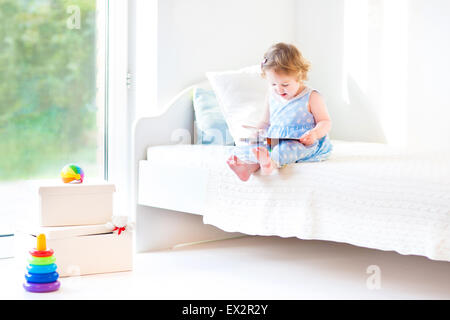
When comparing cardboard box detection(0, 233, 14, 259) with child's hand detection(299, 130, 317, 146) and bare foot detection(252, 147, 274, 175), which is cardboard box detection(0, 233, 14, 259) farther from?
child's hand detection(299, 130, 317, 146)

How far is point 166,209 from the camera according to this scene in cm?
260

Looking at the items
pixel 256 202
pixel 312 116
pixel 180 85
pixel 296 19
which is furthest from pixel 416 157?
pixel 296 19

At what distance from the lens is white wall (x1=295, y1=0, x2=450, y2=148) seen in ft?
9.02

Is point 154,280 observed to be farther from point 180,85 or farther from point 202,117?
point 180,85

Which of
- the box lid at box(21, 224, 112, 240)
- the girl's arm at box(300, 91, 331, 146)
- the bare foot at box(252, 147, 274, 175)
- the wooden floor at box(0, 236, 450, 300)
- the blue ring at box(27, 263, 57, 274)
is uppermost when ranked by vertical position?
the girl's arm at box(300, 91, 331, 146)

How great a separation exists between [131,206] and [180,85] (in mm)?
586

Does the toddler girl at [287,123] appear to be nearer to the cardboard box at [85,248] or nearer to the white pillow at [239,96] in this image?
the white pillow at [239,96]

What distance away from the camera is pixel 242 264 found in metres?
2.32

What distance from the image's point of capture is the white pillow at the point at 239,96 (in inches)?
97.7

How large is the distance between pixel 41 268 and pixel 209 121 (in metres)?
0.97

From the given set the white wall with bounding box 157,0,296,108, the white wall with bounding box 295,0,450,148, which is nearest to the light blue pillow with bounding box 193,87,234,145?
the white wall with bounding box 157,0,296,108

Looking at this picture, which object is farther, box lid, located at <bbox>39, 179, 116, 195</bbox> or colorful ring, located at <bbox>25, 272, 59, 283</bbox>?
box lid, located at <bbox>39, 179, 116, 195</bbox>

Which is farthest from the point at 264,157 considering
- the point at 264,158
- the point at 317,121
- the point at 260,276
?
the point at 260,276

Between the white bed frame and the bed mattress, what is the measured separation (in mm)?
93
